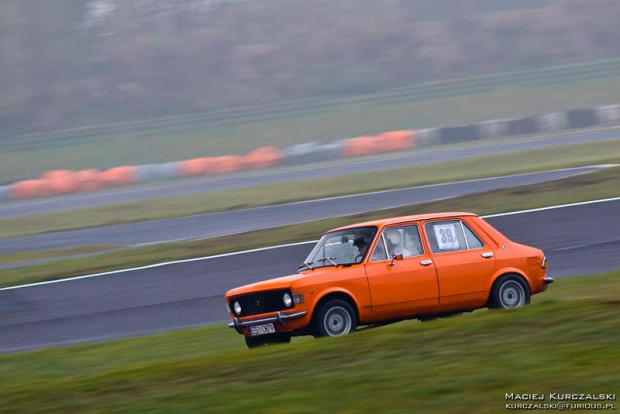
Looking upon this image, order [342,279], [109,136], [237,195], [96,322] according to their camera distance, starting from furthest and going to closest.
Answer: [109,136]
[237,195]
[96,322]
[342,279]

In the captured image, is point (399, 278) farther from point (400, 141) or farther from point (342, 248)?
point (400, 141)

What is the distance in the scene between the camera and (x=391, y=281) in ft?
27.5

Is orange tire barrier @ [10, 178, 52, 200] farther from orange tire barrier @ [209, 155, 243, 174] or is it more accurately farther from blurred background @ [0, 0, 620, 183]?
orange tire barrier @ [209, 155, 243, 174]

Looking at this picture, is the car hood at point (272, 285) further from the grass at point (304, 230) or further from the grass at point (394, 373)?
the grass at point (304, 230)

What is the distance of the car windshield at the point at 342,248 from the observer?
28.0 feet

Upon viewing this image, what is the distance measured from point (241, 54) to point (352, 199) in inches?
1013

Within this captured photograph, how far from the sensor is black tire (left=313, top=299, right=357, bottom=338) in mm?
8164

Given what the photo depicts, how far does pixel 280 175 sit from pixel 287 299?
19986 mm

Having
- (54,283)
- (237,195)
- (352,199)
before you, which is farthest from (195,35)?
(54,283)

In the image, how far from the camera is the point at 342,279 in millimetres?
8266

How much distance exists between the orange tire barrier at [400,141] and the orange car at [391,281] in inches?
885

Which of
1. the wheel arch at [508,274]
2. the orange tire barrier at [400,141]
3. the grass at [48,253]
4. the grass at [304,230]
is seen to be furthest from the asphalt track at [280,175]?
the wheel arch at [508,274]

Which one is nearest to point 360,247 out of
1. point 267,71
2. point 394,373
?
point 394,373

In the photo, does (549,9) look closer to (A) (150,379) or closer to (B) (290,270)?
(B) (290,270)
